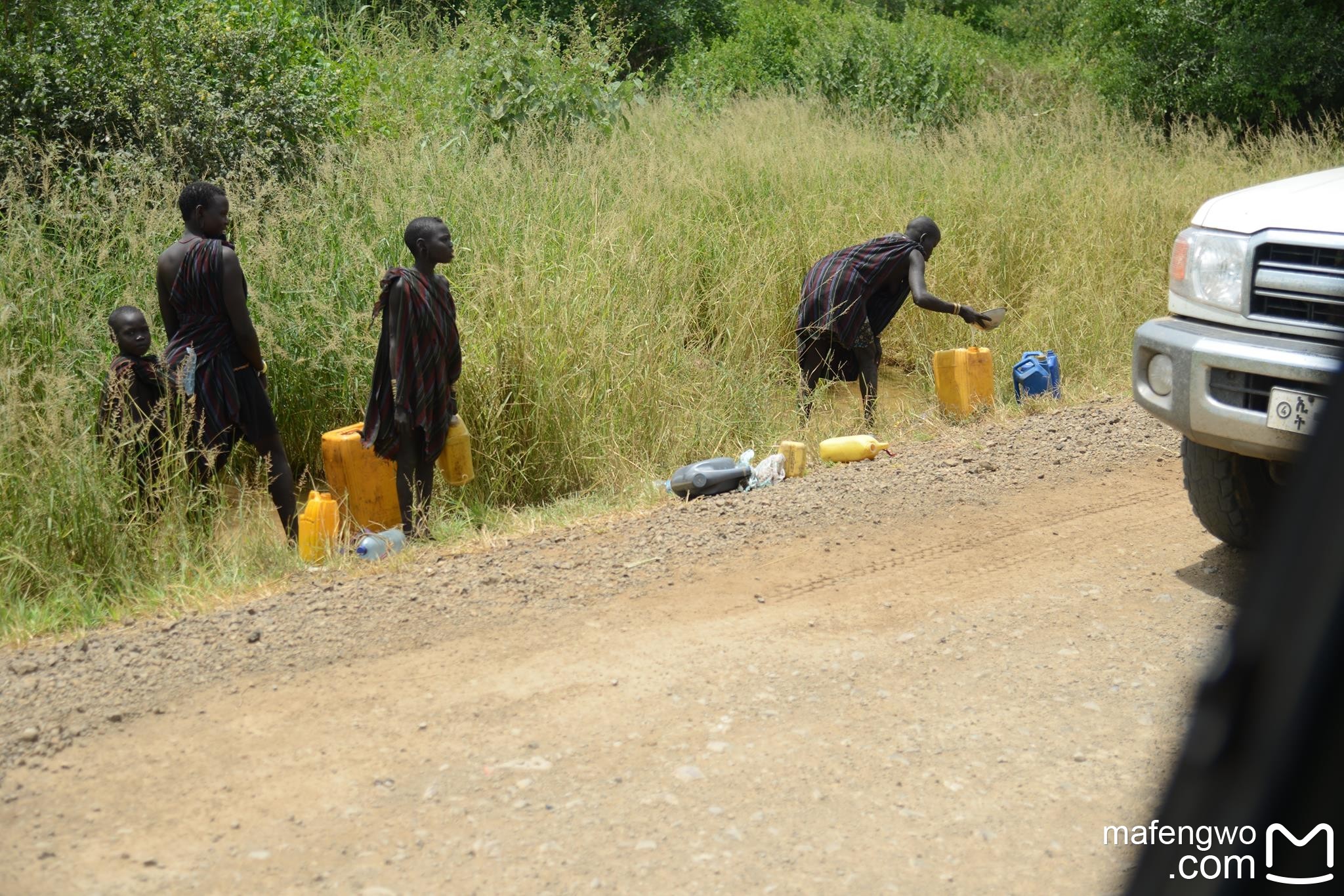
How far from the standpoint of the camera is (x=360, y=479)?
18.8 feet

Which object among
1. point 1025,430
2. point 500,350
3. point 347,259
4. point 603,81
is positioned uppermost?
point 603,81

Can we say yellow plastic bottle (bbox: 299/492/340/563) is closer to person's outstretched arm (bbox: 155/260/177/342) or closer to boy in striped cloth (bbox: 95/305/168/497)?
boy in striped cloth (bbox: 95/305/168/497)

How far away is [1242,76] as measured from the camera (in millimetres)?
16312

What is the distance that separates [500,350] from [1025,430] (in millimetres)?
2868

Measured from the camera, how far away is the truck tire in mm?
4297

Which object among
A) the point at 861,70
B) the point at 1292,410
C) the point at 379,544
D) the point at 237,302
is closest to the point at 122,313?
the point at 237,302

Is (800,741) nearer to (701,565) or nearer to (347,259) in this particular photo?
(701,565)

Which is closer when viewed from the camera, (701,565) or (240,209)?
(701,565)

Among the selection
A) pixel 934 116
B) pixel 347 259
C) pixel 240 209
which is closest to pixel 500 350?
pixel 347 259

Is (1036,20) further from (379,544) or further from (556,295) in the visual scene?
(379,544)

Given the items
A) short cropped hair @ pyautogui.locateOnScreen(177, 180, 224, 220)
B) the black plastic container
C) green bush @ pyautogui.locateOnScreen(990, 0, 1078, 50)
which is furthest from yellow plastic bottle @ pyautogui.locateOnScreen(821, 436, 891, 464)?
green bush @ pyautogui.locateOnScreen(990, 0, 1078, 50)

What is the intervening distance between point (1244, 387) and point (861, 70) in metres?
12.0

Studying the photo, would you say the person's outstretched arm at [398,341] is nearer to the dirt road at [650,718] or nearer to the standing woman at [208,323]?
the standing woman at [208,323]

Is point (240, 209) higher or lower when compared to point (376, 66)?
lower
